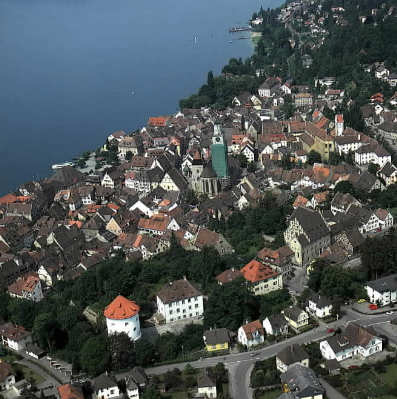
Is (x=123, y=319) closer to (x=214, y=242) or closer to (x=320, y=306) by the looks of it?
(x=320, y=306)

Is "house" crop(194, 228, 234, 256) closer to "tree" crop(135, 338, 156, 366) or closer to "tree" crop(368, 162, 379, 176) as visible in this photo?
"tree" crop(135, 338, 156, 366)

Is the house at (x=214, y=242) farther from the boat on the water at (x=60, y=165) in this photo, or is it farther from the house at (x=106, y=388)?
the boat on the water at (x=60, y=165)

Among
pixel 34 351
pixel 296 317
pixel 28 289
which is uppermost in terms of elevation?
pixel 28 289

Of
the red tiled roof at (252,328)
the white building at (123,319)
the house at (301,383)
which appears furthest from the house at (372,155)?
the house at (301,383)

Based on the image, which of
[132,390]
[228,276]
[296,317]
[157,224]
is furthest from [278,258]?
[132,390]

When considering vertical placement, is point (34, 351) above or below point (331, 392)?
above

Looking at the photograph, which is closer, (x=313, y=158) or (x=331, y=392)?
(x=331, y=392)

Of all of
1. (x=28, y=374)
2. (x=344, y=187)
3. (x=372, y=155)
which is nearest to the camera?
(x=28, y=374)
